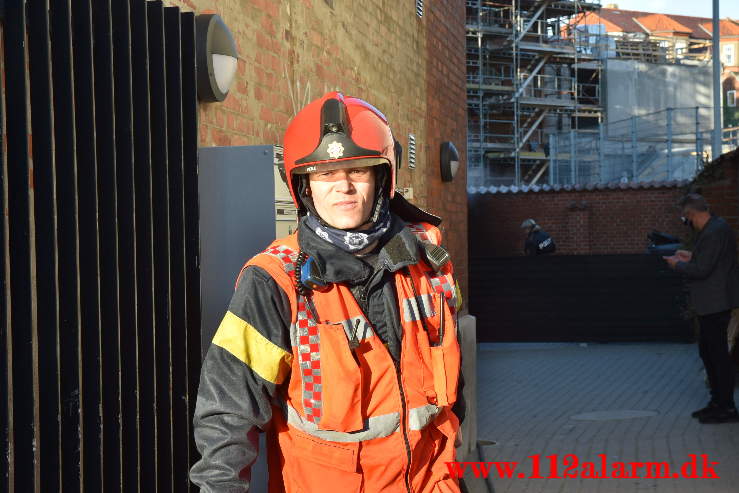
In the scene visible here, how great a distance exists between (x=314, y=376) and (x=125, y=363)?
1.01 metres

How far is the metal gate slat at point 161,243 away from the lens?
11.3 ft

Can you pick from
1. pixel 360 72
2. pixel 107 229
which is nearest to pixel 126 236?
pixel 107 229

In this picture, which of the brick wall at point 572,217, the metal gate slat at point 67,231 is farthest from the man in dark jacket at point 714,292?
the brick wall at point 572,217

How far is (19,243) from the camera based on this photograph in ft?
8.96

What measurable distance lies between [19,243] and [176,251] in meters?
0.86

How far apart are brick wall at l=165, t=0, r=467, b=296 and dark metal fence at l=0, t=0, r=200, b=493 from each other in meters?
0.71

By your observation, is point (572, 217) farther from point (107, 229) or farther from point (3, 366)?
point (3, 366)

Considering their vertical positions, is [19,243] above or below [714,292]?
above

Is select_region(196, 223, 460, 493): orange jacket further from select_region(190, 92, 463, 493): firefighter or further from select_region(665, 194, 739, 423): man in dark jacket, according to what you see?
select_region(665, 194, 739, 423): man in dark jacket

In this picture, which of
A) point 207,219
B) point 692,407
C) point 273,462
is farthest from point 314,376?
point 692,407

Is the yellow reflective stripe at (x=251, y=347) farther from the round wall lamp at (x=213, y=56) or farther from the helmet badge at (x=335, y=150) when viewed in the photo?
the round wall lamp at (x=213, y=56)

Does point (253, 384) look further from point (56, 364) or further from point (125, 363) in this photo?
point (125, 363)

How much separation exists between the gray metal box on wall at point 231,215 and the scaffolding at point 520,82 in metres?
38.7

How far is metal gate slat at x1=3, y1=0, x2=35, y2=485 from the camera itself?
8.91ft
